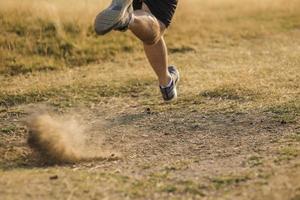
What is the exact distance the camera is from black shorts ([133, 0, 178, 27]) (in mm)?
5086

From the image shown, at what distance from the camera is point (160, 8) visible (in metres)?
5.11

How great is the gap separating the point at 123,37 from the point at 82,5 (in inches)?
53.1

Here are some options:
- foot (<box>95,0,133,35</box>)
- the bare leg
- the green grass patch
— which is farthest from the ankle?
the green grass patch

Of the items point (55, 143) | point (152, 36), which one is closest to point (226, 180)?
point (55, 143)

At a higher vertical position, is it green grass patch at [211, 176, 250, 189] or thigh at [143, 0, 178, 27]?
thigh at [143, 0, 178, 27]

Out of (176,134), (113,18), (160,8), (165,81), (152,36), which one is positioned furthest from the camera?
(165,81)

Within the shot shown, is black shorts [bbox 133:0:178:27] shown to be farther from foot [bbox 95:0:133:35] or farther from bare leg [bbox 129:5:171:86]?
foot [bbox 95:0:133:35]

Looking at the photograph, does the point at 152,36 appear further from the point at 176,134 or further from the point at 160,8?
the point at 176,134

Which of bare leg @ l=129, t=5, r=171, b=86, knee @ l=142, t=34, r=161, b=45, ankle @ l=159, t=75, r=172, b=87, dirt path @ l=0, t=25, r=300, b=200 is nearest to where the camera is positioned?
dirt path @ l=0, t=25, r=300, b=200

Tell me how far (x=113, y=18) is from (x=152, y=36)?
58cm

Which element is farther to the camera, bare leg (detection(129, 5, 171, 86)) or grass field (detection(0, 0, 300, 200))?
bare leg (detection(129, 5, 171, 86))

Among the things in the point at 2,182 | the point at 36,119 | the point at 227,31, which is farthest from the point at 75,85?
the point at 227,31

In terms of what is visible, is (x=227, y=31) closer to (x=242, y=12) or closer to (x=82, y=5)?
(x=242, y=12)

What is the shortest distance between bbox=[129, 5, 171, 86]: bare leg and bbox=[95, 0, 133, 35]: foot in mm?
178
